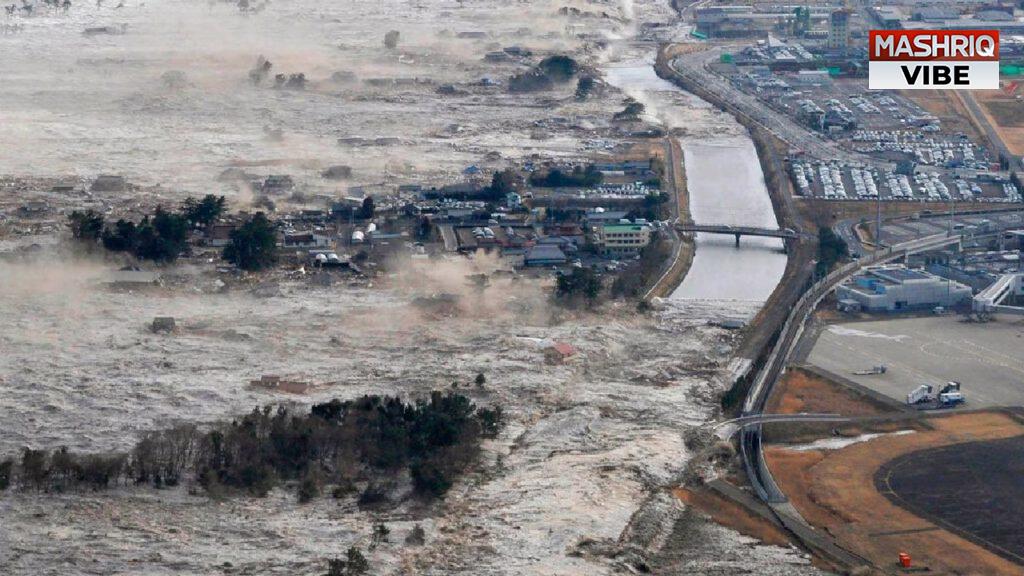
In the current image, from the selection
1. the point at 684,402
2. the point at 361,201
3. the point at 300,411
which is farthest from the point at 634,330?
the point at 361,201

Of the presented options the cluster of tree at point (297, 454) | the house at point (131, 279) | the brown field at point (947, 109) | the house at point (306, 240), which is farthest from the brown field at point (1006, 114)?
the cluster of tree at point (297, 454)

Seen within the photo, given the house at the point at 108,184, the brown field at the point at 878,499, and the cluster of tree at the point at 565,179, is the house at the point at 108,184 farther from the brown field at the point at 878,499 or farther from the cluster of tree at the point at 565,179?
the brown field at the point at 878,499

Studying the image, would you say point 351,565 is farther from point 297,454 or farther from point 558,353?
point 558,353

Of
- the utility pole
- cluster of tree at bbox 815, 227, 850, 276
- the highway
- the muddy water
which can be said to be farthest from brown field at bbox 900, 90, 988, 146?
cluster of tree at bbox 815, 227, 850, 276

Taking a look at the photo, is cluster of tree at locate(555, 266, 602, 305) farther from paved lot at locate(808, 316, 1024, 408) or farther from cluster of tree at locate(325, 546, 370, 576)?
cluster of tree at locate(325, 546, 370, 576)

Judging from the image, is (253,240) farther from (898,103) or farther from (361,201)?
(898,103)

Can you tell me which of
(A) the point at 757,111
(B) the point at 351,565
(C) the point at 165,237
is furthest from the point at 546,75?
(B) the point at 351,565
